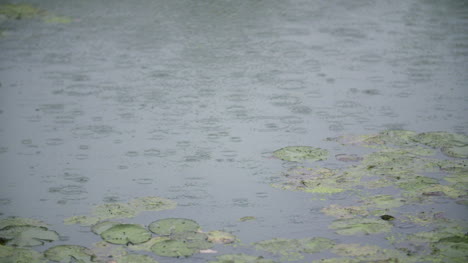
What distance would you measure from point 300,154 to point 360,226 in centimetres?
70

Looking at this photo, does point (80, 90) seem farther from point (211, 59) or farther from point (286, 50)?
point (286, 50)

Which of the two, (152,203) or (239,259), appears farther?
(152,203)

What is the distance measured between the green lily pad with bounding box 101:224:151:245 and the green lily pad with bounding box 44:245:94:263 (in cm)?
9

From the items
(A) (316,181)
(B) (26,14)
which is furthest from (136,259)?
(B) (26,14)

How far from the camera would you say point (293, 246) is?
6.79 ft

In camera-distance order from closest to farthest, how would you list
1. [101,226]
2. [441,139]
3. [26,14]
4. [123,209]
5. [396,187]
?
[101,226]
[123,209]
[396,187]
[441,139]
[26,14]

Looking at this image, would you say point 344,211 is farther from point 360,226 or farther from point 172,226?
point 172,226

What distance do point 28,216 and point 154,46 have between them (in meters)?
2.40

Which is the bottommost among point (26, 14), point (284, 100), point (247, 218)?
point (247, 218)

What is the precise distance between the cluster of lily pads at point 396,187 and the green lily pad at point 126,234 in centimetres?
59

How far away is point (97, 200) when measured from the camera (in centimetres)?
246

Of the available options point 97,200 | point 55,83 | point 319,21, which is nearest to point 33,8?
point 55,83

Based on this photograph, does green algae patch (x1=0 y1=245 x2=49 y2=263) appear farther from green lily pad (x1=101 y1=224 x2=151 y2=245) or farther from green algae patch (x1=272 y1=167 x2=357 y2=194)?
green algae patch (x1=272 y1=167 x2=357 y2=194)

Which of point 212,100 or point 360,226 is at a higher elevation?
point 212,100
